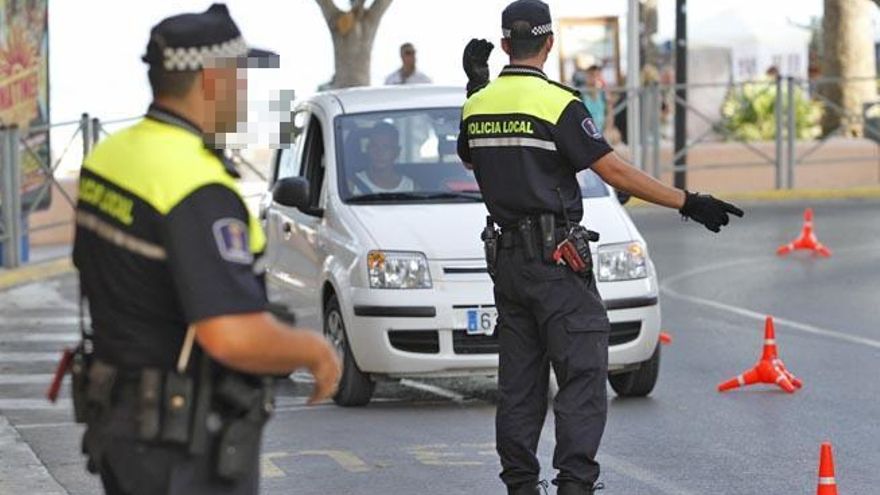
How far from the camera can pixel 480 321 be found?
10320 mm

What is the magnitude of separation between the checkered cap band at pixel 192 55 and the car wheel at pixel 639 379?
654 cm

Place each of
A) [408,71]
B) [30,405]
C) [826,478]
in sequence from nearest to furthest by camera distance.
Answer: [826,478] → [30,405] → [408,71]

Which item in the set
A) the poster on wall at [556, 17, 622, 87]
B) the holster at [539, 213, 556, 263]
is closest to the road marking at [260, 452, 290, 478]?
the holster at [539, 213, 556, 263]

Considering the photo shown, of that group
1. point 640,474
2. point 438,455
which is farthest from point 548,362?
point 438,455

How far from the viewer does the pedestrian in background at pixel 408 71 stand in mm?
22000

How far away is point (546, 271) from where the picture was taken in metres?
7.38

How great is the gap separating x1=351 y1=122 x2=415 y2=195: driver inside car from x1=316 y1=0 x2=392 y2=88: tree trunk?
1358 cm

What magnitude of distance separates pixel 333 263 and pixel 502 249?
11.3 ft

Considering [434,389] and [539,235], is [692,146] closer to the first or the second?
[434,389]

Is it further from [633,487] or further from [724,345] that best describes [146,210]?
[724,345]

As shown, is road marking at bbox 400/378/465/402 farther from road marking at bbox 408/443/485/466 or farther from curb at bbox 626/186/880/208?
curb at bbox 626/186/880/208

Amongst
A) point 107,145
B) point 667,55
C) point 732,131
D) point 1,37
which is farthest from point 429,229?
point 667,55

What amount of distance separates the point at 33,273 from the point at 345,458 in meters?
9.92

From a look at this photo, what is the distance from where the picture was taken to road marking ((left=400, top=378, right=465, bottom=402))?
36.5 feet
